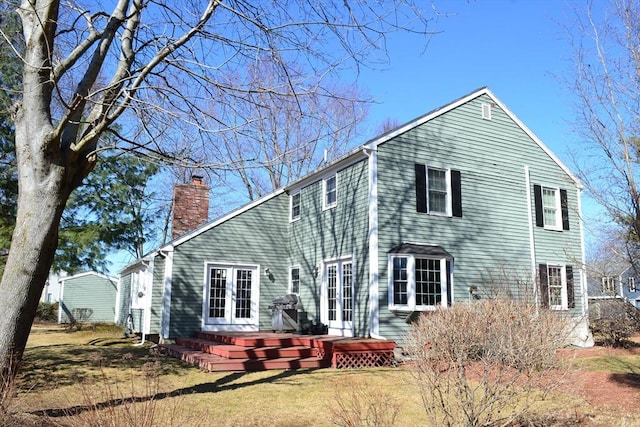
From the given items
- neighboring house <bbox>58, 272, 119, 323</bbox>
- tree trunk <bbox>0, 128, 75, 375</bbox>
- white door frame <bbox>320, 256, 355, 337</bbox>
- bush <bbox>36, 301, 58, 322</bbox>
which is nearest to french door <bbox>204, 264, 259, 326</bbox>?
white door frame <bbox>320, 256, 355, 337</bbox>

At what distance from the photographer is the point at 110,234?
57.2ft

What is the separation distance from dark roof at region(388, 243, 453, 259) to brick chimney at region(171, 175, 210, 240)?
24.0ft

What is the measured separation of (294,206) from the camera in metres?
16.2

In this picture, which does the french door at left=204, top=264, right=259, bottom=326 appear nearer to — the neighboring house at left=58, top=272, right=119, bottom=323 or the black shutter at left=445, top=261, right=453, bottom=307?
the black shutter at left=445, top=261, right=453, bottom=307

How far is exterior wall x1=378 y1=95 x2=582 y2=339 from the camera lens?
41.2 ft

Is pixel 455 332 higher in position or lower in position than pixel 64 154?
lower

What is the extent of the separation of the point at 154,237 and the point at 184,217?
11318 mm

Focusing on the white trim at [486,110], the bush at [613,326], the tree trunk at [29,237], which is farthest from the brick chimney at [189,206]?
the bush at [613,326]

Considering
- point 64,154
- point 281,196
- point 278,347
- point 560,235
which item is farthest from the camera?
point 281,196

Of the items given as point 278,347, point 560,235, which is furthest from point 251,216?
point 560,235

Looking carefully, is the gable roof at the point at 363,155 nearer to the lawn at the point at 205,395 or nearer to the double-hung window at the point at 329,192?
the double-hung window at the point at 329,192

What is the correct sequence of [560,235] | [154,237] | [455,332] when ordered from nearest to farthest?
[455,332]
[560,235]
[154,237]

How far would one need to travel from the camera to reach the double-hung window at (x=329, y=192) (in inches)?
555

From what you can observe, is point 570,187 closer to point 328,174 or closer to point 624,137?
point 328,174
